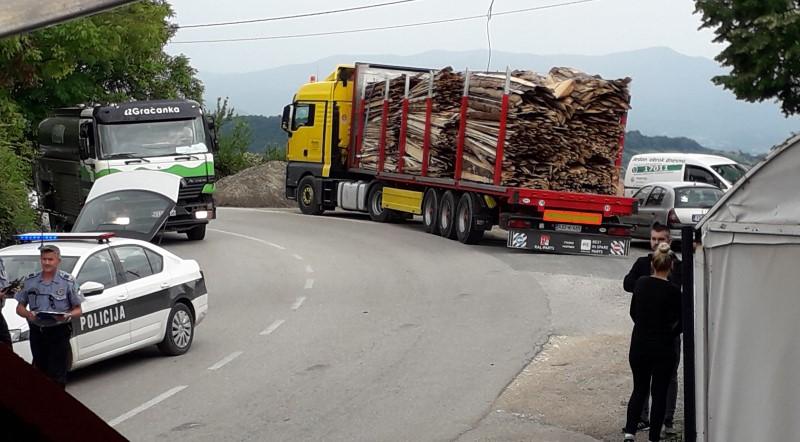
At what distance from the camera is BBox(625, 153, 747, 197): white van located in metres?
31.9

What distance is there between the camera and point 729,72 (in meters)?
24.6

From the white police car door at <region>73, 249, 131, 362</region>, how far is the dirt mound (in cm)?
2713

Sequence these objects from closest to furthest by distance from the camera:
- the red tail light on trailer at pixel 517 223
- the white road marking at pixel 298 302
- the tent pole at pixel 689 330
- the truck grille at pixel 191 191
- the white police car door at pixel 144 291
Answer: the tent pole at pixel 689 330 → the white police car door at pixel 144 291 → the white road marking at pixel 298 302 → the red tail light on trailer at pixel 517 223 → the truck grille at pixel 191 191

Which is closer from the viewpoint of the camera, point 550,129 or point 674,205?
point 550,129

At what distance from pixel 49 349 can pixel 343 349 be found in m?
4.31

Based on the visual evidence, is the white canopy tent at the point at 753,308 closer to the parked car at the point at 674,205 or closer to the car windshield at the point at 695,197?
the parked car at the point at 674,205

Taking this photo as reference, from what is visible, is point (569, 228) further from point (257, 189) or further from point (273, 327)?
point (257, 189)

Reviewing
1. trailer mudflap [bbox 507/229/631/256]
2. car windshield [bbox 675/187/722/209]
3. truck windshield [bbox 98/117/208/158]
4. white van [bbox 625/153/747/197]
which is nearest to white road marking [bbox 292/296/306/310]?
trailer mudflap [bbox 507/229/631/256]

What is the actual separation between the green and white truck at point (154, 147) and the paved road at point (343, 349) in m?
1.58

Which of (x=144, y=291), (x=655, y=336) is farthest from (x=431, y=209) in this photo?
(x=655, y=336)

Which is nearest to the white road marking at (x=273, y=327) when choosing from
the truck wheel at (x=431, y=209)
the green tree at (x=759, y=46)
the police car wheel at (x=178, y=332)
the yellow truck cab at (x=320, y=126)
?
the police car wheel at (x=178, y=332)

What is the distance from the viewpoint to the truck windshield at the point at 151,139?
918 inches

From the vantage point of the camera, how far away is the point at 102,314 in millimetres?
11078

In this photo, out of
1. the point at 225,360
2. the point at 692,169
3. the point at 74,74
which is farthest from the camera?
the point at 74,74
